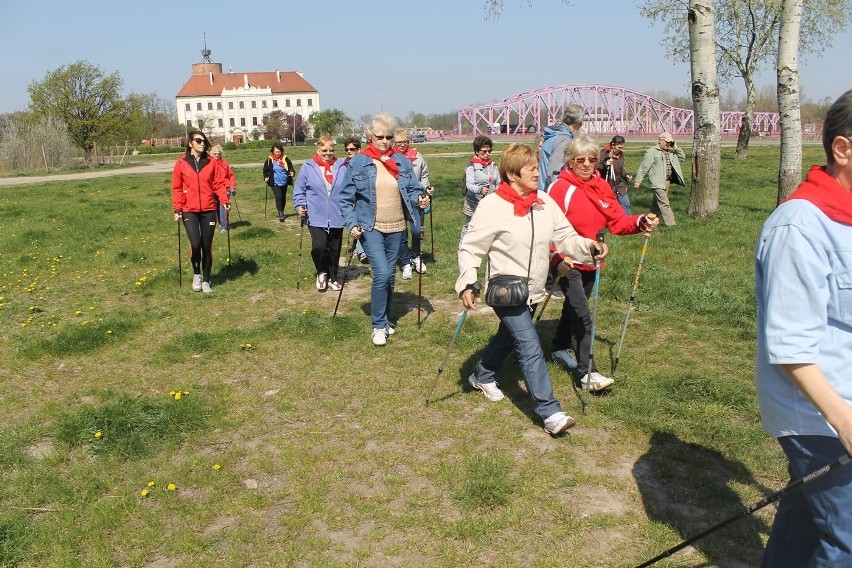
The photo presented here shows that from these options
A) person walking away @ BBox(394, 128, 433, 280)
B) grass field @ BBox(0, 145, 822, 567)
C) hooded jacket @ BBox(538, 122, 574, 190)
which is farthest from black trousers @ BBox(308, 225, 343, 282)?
hooded jacket @ BBox(538, 122, 574, 190)

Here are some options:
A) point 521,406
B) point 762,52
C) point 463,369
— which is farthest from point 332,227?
point 762,52

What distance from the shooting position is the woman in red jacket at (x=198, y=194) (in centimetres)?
908

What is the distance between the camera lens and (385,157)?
722 cm

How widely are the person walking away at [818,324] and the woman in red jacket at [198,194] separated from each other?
797 centimetres

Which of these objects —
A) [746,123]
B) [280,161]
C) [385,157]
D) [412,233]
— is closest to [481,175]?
[412,233]

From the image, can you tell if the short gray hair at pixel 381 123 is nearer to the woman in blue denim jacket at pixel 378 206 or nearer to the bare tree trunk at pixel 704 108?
the woman in blue denim jacket at pixel 378 206

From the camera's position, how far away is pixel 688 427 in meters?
4.88

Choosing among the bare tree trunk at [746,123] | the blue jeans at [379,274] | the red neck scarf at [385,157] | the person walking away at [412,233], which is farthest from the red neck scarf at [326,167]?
the bare tree trunk at [746,123]

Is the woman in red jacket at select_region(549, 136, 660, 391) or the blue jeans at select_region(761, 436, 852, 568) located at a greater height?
the woman in red jacket at select_region(549, 136, 660, 391)

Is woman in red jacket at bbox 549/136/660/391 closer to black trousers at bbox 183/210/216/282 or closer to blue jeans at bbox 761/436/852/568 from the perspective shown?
blue jeans at bbox 761/436/852/568

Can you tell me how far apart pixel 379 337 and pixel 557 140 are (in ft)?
11.2

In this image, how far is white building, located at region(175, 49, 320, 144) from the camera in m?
143

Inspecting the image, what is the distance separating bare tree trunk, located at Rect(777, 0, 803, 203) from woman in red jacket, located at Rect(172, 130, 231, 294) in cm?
981

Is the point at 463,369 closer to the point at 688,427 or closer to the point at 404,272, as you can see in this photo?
the point at 688,427
